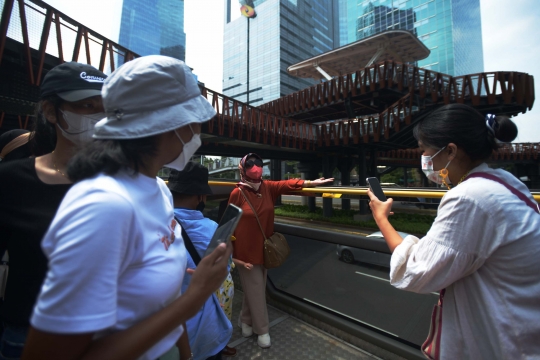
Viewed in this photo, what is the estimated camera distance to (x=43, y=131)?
1.21 meters

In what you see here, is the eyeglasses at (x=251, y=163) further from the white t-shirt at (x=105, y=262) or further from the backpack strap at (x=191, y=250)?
the white t-shirt at (x=105, y=262)

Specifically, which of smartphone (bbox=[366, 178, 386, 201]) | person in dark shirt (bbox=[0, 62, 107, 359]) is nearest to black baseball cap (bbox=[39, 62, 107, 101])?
person in dark shirt (bbox=[0, 62, 107, 359])

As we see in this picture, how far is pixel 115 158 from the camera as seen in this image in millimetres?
745

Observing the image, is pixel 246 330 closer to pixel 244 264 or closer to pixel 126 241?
pixel 244 264

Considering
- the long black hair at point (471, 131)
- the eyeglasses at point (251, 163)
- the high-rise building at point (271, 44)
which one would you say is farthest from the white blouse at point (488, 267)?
the high-rise building at point (271, 44)

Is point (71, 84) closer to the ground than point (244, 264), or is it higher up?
higher up

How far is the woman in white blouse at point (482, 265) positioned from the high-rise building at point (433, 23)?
75.1m

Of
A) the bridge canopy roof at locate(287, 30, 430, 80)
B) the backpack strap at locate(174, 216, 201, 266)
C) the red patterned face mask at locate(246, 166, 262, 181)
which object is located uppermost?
the bridge canopy roof at locate(287, 30, 430, 80)

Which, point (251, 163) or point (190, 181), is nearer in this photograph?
point (190, 181)

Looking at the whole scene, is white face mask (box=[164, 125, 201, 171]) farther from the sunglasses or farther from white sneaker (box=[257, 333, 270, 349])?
white sneaker (box=[257, 333, 270, 349])

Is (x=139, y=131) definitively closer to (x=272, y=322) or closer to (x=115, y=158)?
(x=115, y=158)

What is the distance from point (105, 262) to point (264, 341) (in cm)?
238

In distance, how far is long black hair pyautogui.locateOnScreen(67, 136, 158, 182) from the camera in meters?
0.72

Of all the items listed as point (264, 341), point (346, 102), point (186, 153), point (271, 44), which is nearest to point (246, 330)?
point (264, 341)
